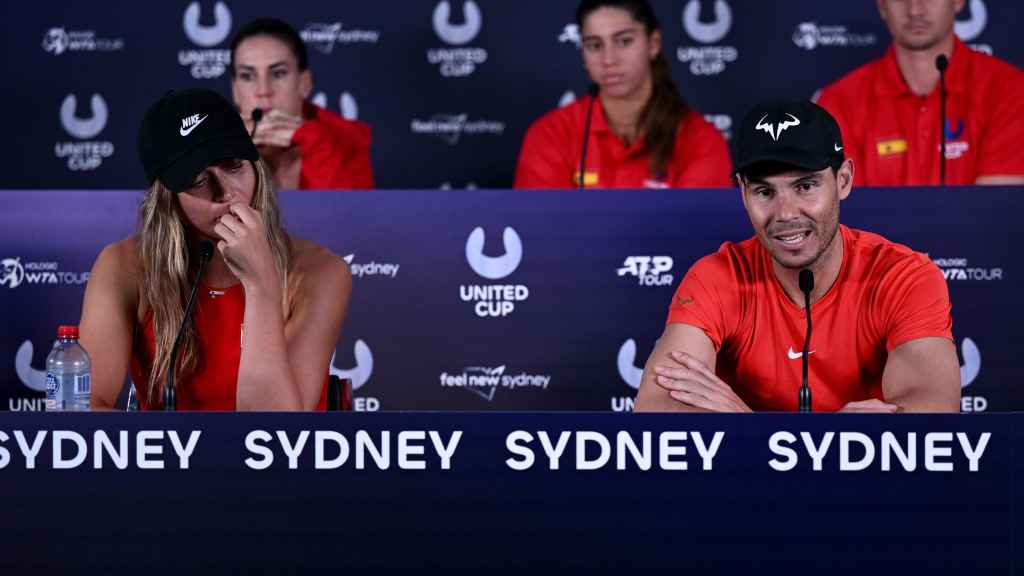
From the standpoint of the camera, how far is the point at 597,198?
3482 millimetres

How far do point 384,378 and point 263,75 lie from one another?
1465mm

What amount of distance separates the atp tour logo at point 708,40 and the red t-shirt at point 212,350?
3033mm

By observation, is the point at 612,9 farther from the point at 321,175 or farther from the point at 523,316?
the point at 523,316

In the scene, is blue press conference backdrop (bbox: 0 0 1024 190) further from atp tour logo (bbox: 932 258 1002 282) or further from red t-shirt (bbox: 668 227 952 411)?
red t-shirt (bbox: 668 227 952 411)

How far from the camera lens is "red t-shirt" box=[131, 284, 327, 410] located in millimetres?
2795

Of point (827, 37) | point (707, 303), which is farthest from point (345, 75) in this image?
point (707, 303)

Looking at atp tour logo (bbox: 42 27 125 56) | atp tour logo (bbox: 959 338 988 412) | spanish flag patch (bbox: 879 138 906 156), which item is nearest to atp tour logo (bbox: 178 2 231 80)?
atp tour logo (bbox: 42 27 125 56)

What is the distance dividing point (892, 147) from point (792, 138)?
2035 mm

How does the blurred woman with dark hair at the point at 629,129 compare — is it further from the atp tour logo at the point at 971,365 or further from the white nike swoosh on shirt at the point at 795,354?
the white nike swoosh on shirt at the point at 795,354

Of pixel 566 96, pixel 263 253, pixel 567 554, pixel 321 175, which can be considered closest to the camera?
pixel 567 554

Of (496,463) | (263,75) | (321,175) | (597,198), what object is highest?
(263,75)

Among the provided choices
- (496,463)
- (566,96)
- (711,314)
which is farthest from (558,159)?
(496,463)

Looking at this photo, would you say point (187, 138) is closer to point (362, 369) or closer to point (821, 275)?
point (362, 369)

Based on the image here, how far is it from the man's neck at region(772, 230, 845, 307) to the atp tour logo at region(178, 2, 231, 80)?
3.33m
